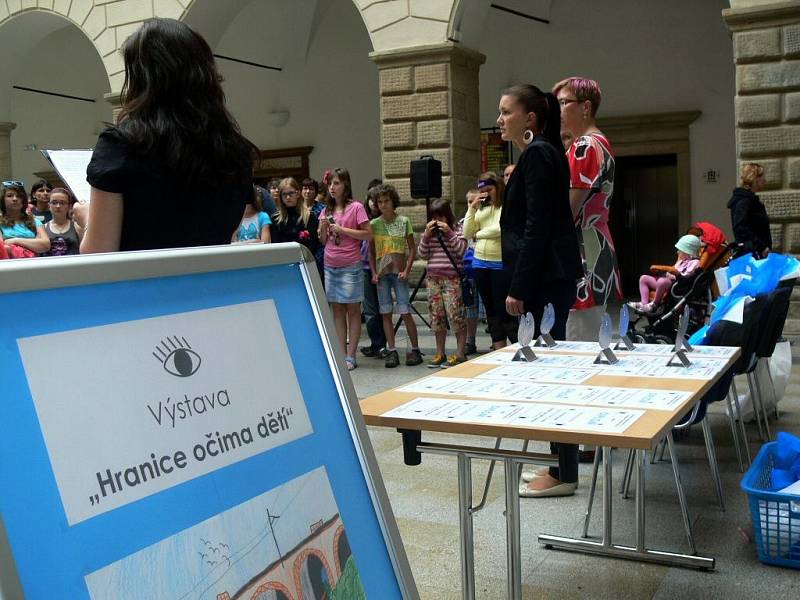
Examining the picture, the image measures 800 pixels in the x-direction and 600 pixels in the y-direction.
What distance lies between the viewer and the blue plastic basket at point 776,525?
3008mm

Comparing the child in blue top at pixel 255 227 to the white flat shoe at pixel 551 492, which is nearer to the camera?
the white flat shoe at pixel 551 492

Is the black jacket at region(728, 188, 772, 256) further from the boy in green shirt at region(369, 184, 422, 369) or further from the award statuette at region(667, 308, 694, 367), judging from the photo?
the award statuette at region(667, 308, 694, 367)

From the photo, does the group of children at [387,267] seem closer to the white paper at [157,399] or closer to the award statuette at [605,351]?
the award statuette at [605,351]

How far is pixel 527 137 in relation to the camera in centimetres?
387

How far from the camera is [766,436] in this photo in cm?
477

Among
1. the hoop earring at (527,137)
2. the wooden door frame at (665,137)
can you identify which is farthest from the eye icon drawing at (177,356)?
the wooden door frame at (665,137)

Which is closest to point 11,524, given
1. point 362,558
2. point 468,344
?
point 362,558

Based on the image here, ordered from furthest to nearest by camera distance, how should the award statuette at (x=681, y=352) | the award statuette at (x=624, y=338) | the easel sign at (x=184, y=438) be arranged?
the award statuette at (x=624, y=338)
the award statuette at (x=681, y=352)
the easel sign at (x=184, y=438)

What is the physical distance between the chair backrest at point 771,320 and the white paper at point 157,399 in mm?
3457

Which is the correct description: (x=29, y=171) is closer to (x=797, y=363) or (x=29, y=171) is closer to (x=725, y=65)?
(x=725, y=65)

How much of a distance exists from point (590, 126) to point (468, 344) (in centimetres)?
425

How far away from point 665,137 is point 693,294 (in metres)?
7.30

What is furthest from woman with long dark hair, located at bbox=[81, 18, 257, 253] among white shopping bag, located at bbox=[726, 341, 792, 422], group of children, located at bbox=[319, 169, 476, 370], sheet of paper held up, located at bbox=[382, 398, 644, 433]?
group of children, located at bbox=[319, 169, 476, 370]

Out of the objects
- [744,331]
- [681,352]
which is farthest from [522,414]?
[744,331]
